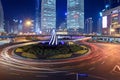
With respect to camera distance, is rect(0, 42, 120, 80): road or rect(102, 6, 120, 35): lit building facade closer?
rect(0, 42, 120, 80): road

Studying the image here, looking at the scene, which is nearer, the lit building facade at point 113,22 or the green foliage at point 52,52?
the green foliage at point 52,52

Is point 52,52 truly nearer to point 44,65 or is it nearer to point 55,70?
point 44,65

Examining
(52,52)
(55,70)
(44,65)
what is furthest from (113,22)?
(55,70)

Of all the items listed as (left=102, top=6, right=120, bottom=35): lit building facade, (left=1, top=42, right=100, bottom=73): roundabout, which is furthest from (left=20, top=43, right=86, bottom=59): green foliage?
(left=102, top=6, right=120, bottom=35): lit building facade

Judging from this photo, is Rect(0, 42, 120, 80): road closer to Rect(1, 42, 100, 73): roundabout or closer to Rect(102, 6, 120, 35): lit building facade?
Rect(1, 42, 100, 73): roundabout

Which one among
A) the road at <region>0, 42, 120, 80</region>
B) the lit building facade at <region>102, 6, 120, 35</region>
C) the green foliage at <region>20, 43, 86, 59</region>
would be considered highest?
the lit building facade at <region>102, 6, 120, 35</region>

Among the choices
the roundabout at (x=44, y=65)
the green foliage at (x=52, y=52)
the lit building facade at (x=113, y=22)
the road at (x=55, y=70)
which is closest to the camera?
the road at (x=55, y=70)

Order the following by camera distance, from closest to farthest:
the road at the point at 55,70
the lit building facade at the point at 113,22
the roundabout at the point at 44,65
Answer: the road at the point at 55,70, the roundabout at the point at 44,65, the lit building facade at the point at 113,22

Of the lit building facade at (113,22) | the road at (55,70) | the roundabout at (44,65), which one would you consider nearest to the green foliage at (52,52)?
the roundabout at (44,65)

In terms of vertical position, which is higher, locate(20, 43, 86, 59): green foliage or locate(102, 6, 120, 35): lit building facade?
locate(102, 6, 120, 35): lit building facade

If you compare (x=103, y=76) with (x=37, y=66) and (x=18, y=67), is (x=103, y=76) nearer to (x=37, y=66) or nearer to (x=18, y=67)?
(x=37, y=66)

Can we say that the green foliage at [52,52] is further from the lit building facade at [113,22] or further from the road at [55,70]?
the lit building facade at [113,22]

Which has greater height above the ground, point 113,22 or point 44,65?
point 113,22

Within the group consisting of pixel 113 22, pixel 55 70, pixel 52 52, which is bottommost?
pixel 55 70
